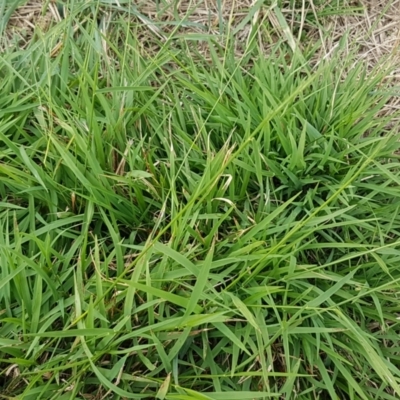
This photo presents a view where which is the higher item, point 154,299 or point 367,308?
point 154,299

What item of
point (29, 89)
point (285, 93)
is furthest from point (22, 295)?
point (285, 93)

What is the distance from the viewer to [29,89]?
1204 millimetres

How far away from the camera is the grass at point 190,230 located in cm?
93

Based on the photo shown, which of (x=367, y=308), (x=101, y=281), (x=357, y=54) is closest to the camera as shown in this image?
(x=101, y=281)

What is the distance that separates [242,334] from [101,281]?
0.31m

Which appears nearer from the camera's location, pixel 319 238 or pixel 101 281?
pixel 101 281

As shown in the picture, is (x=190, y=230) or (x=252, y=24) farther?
(x=252, y=24)

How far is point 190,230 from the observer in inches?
38.9

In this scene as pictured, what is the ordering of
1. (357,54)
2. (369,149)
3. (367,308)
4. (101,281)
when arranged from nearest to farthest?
(101,281)
(367,308)
(369,149)
(357,54)

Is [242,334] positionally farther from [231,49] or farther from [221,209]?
[231,49]

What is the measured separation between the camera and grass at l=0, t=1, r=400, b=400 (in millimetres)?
930

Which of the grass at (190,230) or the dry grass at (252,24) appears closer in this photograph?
the grass at (190,230)

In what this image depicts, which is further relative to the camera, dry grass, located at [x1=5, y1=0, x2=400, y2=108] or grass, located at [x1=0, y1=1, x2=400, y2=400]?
dry grass, located at [x1=5, y1=0, x2=400, y2=108]

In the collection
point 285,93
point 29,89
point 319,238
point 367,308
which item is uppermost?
point 29,89
